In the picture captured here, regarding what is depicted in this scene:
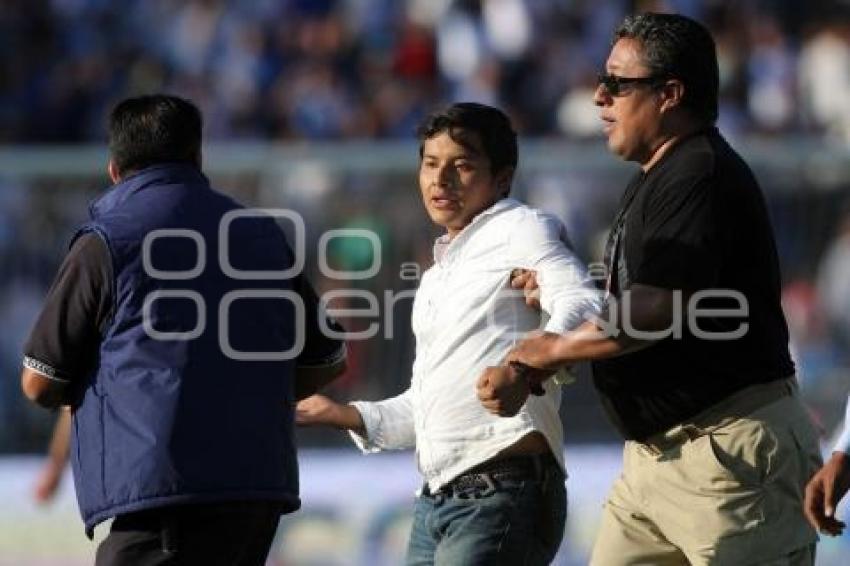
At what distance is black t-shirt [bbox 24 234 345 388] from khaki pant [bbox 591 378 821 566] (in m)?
1.54

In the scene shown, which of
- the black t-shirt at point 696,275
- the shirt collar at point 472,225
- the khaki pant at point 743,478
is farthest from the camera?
the shirt collar at point 472,225

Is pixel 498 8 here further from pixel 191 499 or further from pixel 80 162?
pixel 191 499

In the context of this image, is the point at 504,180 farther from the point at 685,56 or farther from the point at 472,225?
the point at 685,56

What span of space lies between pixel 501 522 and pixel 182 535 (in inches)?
38.8

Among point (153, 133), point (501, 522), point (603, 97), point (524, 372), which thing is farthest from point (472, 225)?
point (153, 133)

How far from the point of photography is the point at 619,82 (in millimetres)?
5535

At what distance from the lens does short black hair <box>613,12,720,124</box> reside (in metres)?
5.48

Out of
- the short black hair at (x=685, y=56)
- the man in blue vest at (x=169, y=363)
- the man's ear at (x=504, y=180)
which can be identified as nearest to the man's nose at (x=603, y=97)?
the short black hair at (x=685, y=56)

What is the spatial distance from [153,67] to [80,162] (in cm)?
573

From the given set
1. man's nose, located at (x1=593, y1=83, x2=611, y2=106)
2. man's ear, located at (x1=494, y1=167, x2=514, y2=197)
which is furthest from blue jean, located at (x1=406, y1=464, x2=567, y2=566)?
man's nose, located at (x1=593, y1=83, x2=611, y2=106)

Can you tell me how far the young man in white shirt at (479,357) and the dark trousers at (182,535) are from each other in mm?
710

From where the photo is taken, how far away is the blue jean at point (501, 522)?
19.0ft

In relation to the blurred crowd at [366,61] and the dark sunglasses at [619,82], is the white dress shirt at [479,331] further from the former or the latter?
the blurred crowd at [366,61]

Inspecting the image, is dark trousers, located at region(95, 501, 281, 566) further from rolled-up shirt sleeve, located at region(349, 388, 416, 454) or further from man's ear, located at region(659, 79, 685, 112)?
man's ear, located at region(659, 79, 685, 112)
